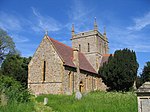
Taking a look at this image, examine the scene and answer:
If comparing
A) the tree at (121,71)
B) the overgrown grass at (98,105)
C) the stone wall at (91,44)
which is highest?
the stone wall at (91,44)

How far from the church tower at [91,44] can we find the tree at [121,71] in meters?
3.24

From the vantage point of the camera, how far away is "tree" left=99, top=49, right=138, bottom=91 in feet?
105

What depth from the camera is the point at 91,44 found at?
3756 centimetres

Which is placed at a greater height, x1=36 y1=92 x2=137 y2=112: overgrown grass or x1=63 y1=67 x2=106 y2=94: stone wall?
x1=63 y1=67 x2=106 y2=94: stone wall

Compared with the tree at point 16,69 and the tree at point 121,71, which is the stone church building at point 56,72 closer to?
the tree at point 121,71

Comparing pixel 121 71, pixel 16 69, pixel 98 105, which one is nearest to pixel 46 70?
pixel 121 71

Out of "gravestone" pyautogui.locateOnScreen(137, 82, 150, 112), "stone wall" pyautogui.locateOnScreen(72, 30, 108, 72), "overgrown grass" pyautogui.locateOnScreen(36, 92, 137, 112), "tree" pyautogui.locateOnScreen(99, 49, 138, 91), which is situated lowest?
"overgrown grass" pyautogui.locateOnScreen(36, 92, 137, 112)

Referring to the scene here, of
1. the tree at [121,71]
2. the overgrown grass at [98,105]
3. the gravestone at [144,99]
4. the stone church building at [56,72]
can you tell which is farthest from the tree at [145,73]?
the gravestone at [144,99]

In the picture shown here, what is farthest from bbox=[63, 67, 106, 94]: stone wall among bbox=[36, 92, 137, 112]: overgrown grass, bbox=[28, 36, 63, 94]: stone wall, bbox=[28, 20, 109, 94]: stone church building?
bbox=[36, 92, 137, 112]: overgrown grass

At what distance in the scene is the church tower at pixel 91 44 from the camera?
3686 cm

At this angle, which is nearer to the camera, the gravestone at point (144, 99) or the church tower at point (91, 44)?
the gravestone at point (144, 99)

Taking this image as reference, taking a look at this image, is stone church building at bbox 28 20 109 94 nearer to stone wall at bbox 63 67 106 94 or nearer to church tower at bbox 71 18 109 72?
stone wall at bbox 63 67 106 94

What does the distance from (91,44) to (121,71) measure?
8168mm

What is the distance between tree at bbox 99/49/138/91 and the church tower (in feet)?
10.6
